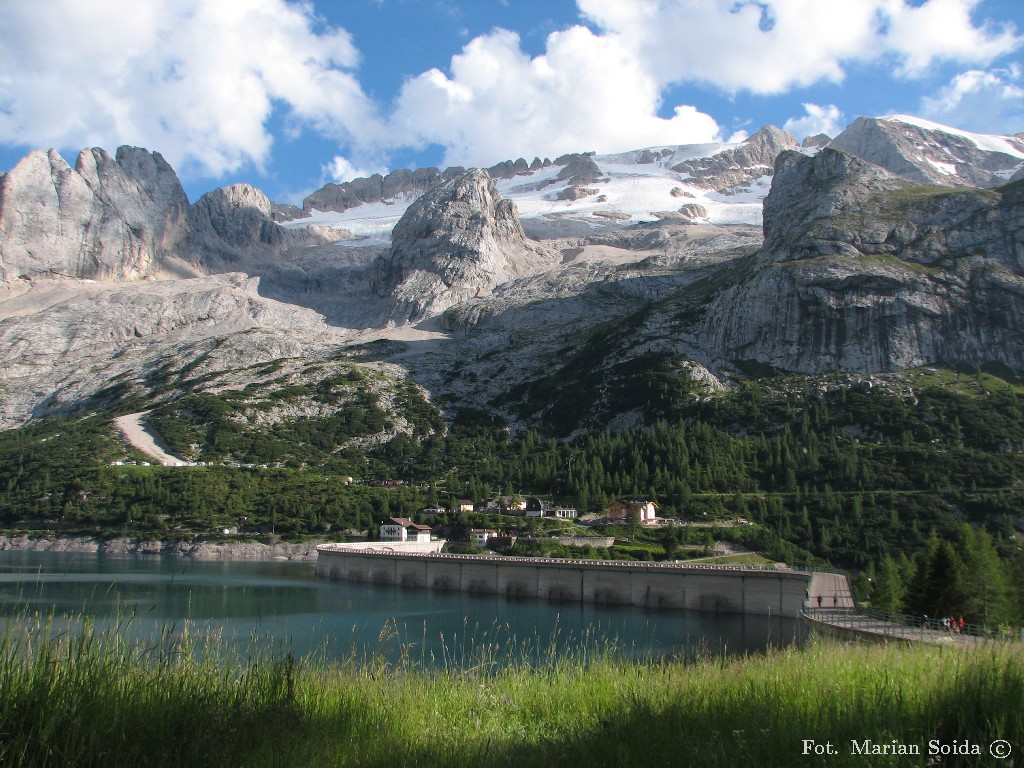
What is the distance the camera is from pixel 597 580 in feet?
204

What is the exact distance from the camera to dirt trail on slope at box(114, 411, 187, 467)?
123 meters

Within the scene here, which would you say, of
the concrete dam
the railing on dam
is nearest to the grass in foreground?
the concrete dam

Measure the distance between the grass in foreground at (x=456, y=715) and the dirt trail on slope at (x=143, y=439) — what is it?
405 feet

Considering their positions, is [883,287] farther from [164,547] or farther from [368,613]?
[164,547]

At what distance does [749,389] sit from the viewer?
122 meters

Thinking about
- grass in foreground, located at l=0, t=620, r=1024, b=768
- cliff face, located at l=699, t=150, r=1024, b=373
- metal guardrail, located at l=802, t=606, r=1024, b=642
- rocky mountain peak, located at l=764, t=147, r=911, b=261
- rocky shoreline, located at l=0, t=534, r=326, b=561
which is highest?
rocky mountain peak, located at l=764, t=147, r=911, b=261

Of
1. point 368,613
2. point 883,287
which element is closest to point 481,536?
point 368,613

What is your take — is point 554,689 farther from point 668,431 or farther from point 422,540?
point 668,431

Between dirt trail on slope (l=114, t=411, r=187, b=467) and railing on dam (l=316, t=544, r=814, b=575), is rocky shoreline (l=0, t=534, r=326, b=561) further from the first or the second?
dirt trail on slope (l=114, t=411, r=187, b=467)

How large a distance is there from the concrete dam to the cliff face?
75781 mm

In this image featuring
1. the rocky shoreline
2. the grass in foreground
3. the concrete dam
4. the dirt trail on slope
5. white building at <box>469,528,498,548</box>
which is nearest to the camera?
the grass in foreground

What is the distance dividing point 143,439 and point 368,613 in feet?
317

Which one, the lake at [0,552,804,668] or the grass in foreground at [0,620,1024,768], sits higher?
the grass in foreground at [0,620,1024,768]

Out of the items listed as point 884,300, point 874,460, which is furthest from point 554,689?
point 884,300
